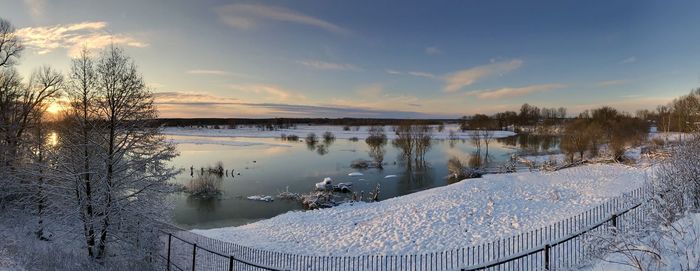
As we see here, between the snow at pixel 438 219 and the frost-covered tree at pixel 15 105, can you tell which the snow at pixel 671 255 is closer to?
the snow at pixel 438 219

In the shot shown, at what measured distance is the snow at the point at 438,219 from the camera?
16.4m

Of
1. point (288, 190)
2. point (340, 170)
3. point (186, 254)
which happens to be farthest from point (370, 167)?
point (186, 254)

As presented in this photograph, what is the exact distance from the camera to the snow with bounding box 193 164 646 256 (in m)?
16.4

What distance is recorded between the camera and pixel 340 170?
44906 mm

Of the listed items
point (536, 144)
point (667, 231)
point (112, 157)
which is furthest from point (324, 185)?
point (536, 144)

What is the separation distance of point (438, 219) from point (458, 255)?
6596 mm

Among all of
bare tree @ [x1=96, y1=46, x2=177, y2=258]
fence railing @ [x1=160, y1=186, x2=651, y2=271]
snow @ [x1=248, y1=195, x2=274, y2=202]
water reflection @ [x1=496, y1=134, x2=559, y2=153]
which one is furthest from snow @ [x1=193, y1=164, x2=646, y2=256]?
water reflection @ [x1=496, y1=134, x2=559, y2=153]

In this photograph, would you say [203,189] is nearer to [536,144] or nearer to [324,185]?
[324,185]

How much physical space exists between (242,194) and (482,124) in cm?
9491

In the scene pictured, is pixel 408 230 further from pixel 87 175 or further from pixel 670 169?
pixel 87 175

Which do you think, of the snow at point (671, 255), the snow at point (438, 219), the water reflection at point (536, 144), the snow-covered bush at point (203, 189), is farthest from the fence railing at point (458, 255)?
the water reflection at point (536, 144)

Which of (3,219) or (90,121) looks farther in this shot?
(3,219)

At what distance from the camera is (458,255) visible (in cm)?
1273

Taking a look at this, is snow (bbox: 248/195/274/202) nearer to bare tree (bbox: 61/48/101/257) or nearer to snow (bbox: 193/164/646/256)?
snow (bbox: 193/164/646/256)
